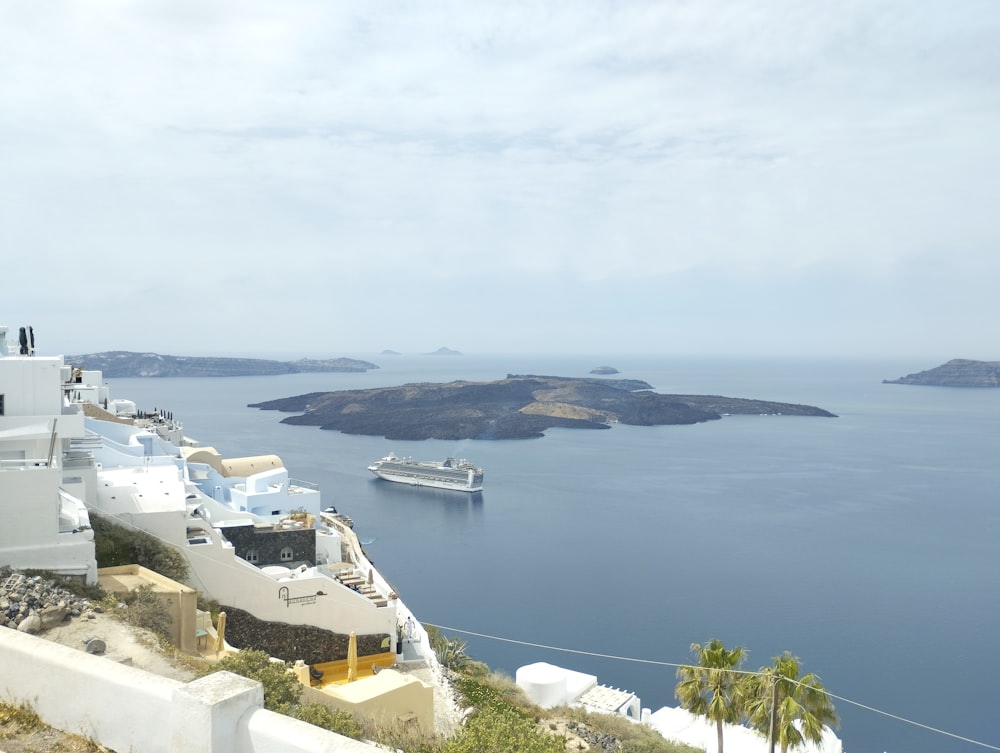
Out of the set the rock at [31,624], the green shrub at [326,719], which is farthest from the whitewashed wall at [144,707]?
the rock at [31,624]

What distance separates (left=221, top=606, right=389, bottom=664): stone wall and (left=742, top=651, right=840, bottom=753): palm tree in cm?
559

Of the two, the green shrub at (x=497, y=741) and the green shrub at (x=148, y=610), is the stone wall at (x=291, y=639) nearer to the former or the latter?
the green shrub at (x=148, y=610)

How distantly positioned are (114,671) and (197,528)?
8.34 m

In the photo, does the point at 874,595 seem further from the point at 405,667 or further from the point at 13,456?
the point at 13,456

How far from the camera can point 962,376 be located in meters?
126

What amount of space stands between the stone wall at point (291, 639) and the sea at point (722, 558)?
7.00 meters

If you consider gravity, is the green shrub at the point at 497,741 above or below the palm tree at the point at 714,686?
above

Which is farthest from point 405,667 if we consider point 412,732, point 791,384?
point 791,384

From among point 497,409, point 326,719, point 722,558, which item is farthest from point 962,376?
point 326,719

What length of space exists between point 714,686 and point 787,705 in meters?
0.84

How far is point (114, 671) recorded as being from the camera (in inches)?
120

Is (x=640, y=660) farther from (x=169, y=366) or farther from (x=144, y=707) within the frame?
(x=169, y=366)

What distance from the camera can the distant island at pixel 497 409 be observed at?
2648 inches

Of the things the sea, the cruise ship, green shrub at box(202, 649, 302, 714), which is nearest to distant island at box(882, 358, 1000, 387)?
the sea
